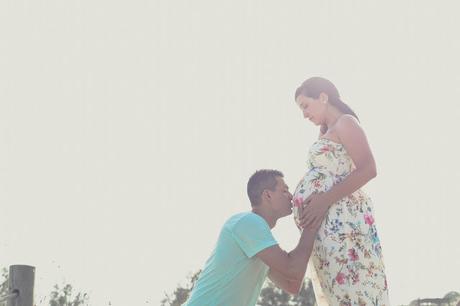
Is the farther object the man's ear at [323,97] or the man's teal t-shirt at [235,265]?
the man's ear at [323,97]

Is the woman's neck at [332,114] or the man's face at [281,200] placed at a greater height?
the woman's neck at [332,114]

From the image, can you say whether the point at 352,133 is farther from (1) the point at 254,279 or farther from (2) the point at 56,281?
(2) the point at 56,281

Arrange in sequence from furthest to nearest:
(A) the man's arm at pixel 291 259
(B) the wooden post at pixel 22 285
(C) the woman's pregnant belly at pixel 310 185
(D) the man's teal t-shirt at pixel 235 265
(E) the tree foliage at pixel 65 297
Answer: (E) the tree foliage at pixel 65 297, (B) the wooden post at pixel 22 285, (C) the woman's pregnant belly at pixel 310 185, (D) the man's teal t-shirt at pixel 235 265, (A) the man's arm at pixel 291 259

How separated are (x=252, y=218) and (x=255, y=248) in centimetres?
21

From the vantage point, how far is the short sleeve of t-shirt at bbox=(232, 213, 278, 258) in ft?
17.5

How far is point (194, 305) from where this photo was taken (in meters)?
5.41

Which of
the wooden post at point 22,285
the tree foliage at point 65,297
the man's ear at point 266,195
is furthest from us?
the tree foliage at point 65,297

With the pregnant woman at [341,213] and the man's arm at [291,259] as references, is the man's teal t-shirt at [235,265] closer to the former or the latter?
the man's arm at [291,259]

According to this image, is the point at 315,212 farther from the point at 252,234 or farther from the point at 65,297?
the point at 65,297

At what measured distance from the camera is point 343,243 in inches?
210

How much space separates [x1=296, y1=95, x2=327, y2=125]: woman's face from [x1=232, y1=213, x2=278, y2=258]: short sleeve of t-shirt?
2.99ft

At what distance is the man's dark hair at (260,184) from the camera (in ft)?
18.6

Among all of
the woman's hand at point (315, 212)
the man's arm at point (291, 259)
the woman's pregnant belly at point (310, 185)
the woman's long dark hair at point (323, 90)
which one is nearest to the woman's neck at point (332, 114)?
the woman's long dark hair at point (323, 90)

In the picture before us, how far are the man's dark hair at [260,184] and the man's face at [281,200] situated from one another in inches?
1.4
